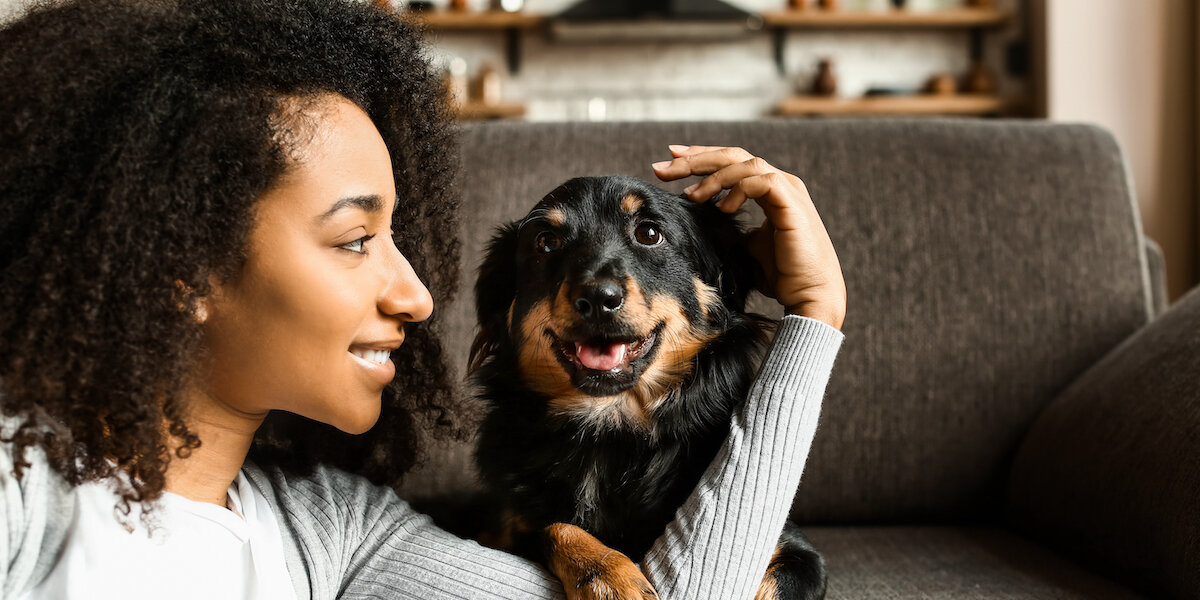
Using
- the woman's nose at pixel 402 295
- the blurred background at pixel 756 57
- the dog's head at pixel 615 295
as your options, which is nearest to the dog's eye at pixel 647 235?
the dog's head at pixel 615 295

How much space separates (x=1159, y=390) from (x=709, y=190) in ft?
2.66

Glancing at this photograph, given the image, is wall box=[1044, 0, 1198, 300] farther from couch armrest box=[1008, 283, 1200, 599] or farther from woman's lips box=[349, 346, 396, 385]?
woman's lips box=[349, 346, 396, 385]

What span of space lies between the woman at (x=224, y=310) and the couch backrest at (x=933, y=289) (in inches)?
24.0

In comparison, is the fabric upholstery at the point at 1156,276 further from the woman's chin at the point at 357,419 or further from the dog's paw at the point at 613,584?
the woman's chin at the point at 357,419

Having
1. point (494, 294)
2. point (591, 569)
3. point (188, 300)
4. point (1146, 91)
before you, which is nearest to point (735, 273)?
point (494, 294)

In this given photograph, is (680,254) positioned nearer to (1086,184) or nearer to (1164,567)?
(1164,567)

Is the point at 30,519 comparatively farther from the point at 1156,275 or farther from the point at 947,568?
the point at 1156,275

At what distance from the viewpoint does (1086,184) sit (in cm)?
184

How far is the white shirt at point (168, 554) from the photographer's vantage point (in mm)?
921

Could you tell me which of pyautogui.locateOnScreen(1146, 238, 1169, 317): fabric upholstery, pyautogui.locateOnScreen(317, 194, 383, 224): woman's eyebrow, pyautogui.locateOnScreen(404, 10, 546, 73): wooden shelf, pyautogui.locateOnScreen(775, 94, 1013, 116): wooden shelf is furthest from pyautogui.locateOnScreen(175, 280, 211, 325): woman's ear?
pyautogui.locateOnScreen(775, 94, 1013, 116): wooden shelf

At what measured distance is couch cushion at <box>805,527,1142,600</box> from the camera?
1.33 meters

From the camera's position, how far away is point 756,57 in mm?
5562

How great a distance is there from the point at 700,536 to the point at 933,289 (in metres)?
0.93

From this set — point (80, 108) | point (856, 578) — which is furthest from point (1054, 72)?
point (80, 108)
